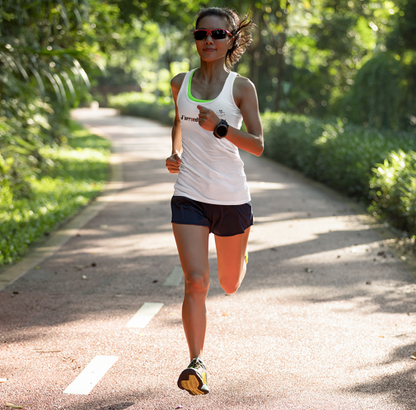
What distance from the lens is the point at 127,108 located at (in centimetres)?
5222

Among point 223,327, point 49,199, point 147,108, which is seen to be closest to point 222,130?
point 223,327

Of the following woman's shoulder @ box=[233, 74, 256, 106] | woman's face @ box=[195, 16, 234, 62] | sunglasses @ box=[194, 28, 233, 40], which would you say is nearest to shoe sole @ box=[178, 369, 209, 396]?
woman's shoulder @ box=[233, 74, 256, 106]

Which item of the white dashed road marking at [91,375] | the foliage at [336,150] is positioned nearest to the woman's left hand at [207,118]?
the white dashed road marking at [91,375]

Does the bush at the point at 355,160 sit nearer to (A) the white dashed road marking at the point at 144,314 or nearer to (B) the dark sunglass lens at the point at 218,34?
A: (A) the white dashed road marking at the point at 144,314

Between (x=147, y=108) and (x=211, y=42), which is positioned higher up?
(x=211, y=42)

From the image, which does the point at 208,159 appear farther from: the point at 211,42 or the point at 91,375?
the point at 91,375

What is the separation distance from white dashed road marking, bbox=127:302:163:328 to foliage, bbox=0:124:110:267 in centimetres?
209

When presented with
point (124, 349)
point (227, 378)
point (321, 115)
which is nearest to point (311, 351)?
point (227, 378)

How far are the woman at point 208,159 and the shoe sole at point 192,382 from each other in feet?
0.35

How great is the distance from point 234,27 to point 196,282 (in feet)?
5.01

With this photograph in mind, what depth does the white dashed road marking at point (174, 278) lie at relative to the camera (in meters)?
5.94

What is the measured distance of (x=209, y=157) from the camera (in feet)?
11.4

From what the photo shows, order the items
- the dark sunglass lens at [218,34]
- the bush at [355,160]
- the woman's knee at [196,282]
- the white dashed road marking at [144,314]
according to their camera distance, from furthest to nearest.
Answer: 1. the bush at [355,160]
2. the white dashed road marking at [144,314]
3. the dark sunglass lens at [218,34]
4. the woman's knee at [196,282]

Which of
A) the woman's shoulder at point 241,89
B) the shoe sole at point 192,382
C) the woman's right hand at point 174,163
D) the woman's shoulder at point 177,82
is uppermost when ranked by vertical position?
the woman's shoulder at point 177,82
